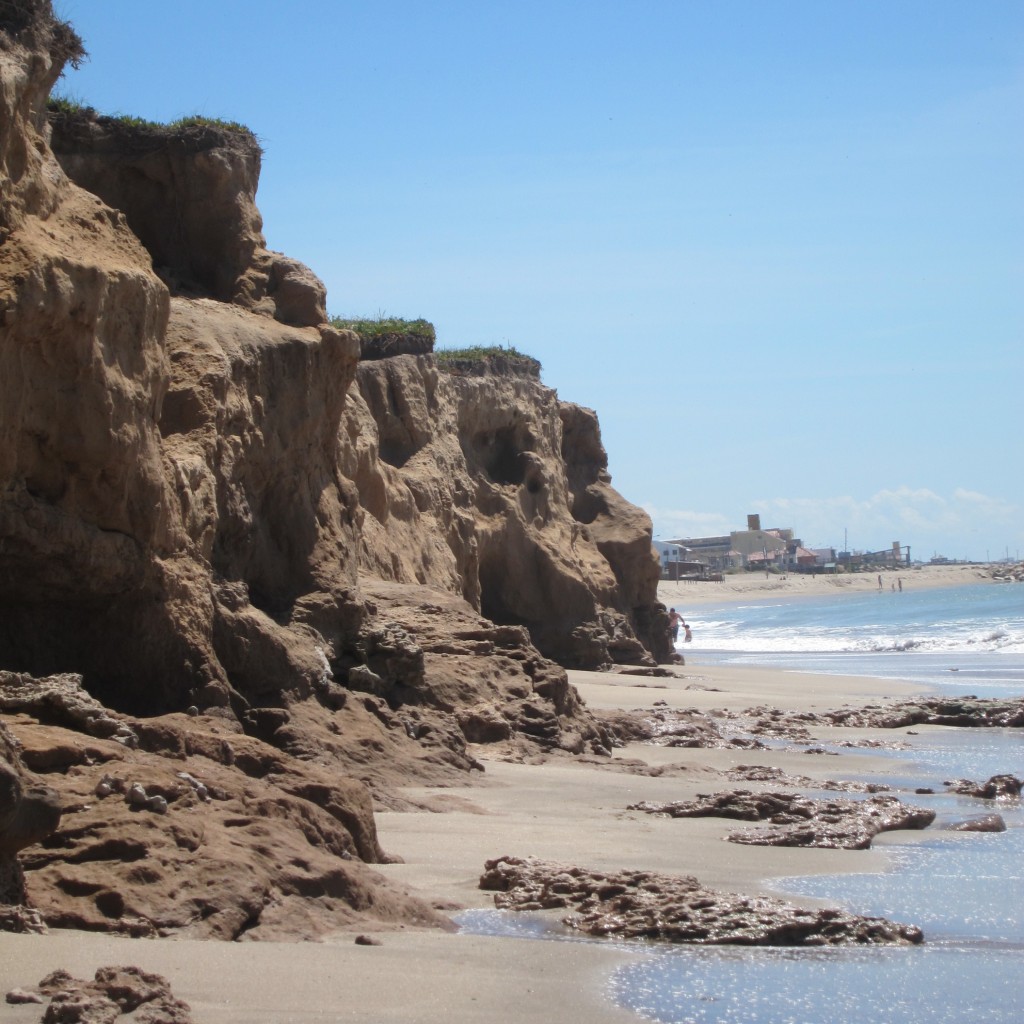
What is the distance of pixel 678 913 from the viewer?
6.46 metres

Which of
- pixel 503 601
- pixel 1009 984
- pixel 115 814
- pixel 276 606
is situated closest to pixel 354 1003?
pixel 115 814

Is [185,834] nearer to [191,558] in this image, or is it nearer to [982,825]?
[191,558]

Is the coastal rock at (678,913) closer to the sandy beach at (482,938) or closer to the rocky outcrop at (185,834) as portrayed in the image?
the sandy beach at (482,938)

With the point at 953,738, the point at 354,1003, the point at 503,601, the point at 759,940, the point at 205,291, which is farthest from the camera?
the point at 503,601

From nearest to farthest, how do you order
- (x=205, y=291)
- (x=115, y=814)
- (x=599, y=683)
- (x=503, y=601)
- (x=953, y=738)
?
(x=115, y=814) → (x=205, y=291) → (x=953, y=738) → (x=599, y=683) → (x=503, y=601)

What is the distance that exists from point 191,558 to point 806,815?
428 cm

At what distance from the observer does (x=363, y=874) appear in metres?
6.38

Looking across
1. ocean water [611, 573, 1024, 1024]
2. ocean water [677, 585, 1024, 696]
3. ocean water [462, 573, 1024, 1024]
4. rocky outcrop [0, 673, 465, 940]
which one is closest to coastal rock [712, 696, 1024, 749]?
ocean water [611, 573, 1024, 1024]

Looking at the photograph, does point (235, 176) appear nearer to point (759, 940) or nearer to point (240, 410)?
point (240, 410)

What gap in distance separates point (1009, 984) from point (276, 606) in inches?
248

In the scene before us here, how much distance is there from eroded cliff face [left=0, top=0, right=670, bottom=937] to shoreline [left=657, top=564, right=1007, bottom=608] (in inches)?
2516

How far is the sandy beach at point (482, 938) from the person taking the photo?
4867 mm

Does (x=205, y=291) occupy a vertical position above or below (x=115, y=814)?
above

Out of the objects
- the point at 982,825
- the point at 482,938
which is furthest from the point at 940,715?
the point at 482,938
